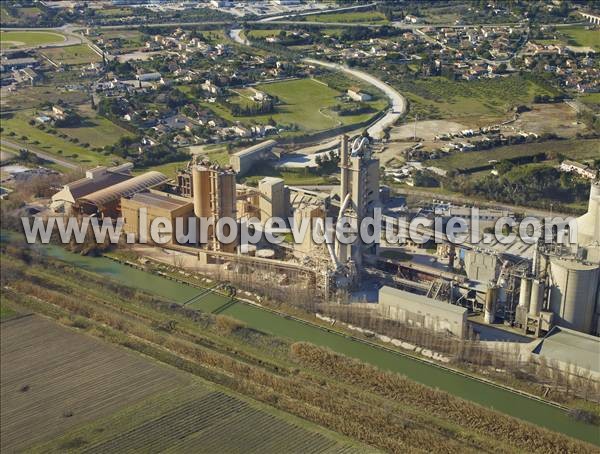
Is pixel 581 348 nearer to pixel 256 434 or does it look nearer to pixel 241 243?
pixel 256 434

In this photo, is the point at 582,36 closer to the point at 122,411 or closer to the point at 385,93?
the point at 385,93

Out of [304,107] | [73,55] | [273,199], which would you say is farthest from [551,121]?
[73,55]

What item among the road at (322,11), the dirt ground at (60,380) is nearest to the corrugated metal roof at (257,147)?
the dirt ground at (60,380)

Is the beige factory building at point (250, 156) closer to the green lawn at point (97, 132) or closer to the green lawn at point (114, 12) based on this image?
the green lawn at point (97, 132)

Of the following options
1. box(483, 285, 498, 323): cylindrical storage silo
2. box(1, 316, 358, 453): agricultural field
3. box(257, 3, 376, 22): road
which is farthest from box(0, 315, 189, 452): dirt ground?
box(257, 3, 376, 22): road

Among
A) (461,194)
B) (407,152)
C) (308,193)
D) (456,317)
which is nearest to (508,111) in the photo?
(407,152)

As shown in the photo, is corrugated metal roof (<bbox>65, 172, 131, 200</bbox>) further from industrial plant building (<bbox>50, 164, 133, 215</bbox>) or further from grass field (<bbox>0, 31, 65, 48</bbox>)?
grass field (<bbox>0, 31, 65, 48</bbox>)
